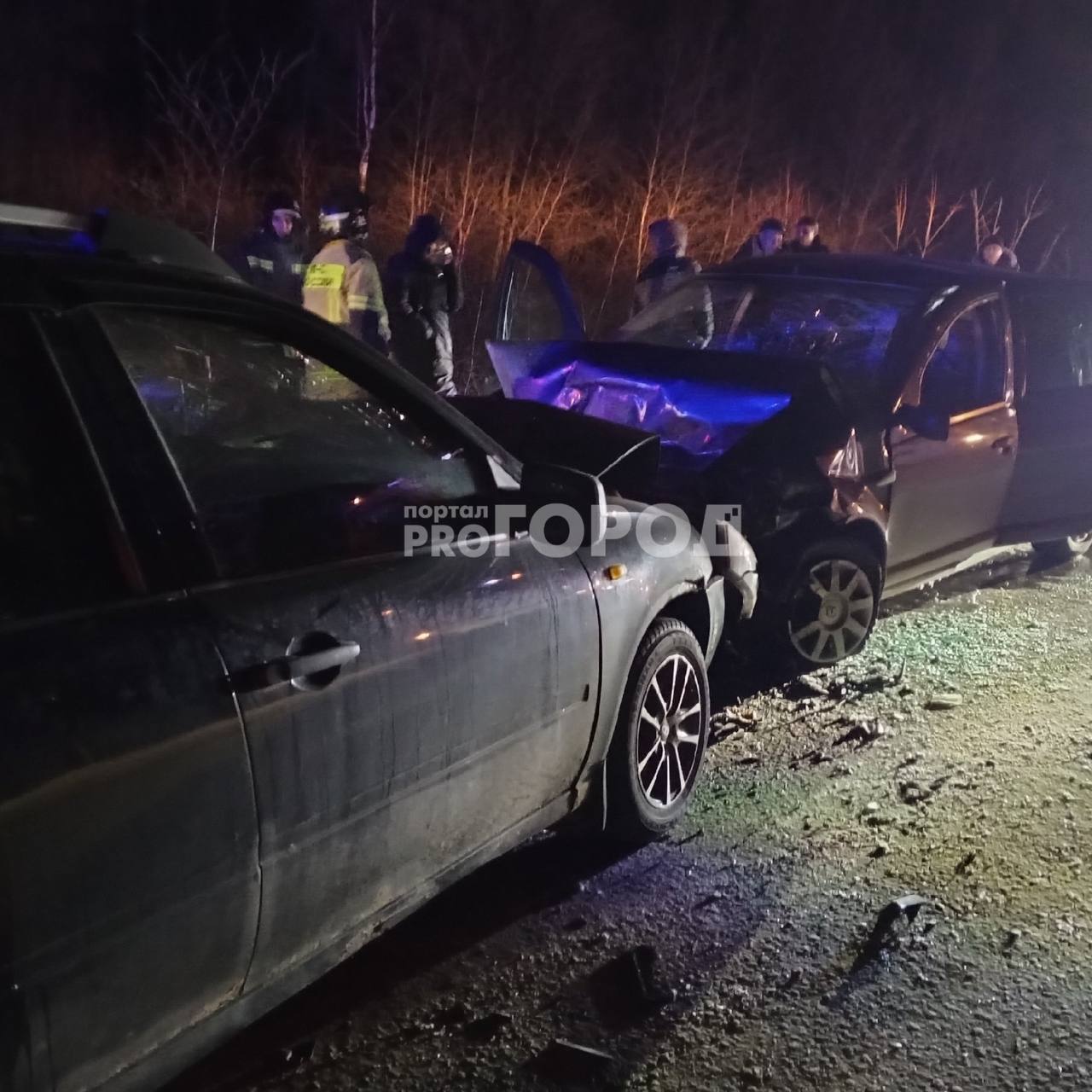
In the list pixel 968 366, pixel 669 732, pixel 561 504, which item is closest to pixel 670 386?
pixel 968 366

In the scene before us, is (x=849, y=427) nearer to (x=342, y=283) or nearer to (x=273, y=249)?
(x=342, y=283)

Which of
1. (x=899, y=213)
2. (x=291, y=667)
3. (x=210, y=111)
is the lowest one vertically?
(x=291, y=667)

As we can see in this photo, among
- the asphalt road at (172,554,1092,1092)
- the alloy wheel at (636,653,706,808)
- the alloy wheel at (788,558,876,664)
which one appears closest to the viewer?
the asphalt road at (172,554,1092,1092)

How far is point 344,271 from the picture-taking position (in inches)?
266

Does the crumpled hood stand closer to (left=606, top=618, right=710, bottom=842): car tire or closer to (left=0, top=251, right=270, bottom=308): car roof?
(left=606, top=618, right=710, bottom=842): car tire

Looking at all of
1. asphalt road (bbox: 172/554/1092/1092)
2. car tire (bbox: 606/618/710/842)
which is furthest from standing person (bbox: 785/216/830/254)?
car tire (bbox: 606/618/710/842)

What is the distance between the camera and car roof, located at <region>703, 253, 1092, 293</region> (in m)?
5.36

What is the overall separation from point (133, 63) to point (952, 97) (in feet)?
59.1

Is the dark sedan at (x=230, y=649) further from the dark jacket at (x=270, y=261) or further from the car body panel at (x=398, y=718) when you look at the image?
the dark jacket at (x=270, y=261)

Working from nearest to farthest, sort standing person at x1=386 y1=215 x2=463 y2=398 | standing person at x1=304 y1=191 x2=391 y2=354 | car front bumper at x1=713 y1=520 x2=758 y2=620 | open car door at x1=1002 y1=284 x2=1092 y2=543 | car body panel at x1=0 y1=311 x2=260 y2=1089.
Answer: car body panel at x1=0 y1=311 x2=260 y2=1089 → car front bumper at x1=713 y1=520 x2=758 y2=620 → open car door at x1=1002 y1=284 x2=1092 y2=543 → standing person at x1=304 y1=191 x2=391 y2=354 → standing person at x1=386 y1=215 x2=463 y2=398

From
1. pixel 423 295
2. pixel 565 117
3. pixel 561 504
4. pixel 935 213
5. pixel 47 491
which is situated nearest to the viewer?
pixel 47 491

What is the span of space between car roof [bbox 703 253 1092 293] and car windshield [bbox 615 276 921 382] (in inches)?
3.1

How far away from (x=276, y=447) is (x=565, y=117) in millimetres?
15243

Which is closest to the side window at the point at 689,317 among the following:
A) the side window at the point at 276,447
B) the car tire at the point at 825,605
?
the car tire at the point at 825,605
